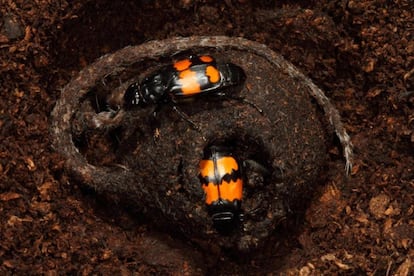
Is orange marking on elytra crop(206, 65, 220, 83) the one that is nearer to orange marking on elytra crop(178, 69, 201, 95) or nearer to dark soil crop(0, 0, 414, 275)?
orange marking on elytra crop(178, 69, 201, 95)

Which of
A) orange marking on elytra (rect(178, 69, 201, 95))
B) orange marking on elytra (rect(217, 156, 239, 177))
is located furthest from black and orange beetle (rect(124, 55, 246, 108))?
orange marking on elytra (rect(217, 156, 239, 177))

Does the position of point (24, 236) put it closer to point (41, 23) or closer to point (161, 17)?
point (41, 23)

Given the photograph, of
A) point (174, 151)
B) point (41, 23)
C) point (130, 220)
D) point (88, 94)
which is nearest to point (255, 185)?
point (174, 151)

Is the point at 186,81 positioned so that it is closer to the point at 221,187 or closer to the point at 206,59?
the point at 206,59

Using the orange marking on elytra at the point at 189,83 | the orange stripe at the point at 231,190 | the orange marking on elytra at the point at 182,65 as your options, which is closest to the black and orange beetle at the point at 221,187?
the orange stripe at the point at 231,190

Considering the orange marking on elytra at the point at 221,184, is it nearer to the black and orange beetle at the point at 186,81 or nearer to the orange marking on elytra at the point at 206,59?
the black and orange beetle at the point at 186,81
